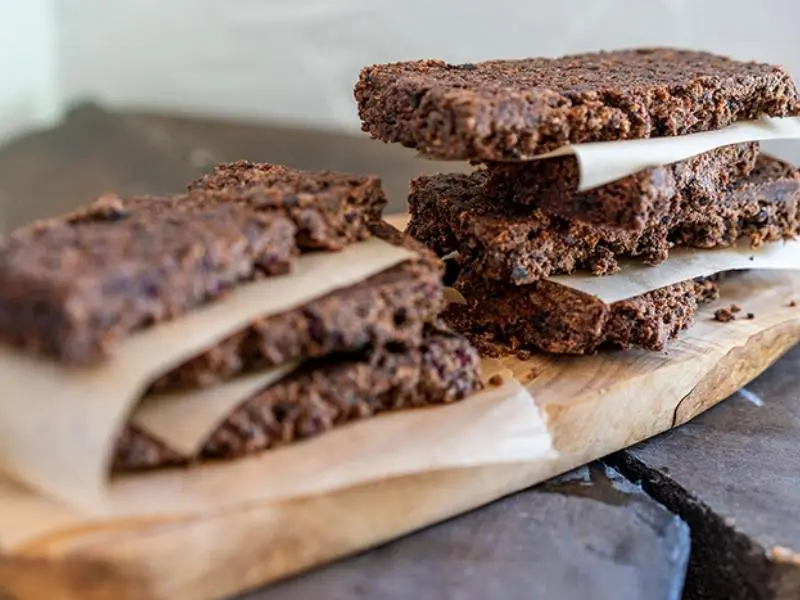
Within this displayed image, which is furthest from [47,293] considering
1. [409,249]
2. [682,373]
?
[682,373]

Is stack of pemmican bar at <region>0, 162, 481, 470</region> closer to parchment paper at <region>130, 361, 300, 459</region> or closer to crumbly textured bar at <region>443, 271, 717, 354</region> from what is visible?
parchment paper at <region>130, 361, 300, 459</region>

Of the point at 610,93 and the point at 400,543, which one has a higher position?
the point at 610,93

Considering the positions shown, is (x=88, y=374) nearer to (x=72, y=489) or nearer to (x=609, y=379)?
(x=72, y=489)

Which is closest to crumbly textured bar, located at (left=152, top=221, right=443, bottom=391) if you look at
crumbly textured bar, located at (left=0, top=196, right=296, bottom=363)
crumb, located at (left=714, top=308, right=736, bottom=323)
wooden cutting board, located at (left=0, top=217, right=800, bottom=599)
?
crumbly textured bar, located at (left=0, top=196, right=296, bottom=363)

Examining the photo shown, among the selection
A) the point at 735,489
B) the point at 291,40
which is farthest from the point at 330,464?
the point at 291,40

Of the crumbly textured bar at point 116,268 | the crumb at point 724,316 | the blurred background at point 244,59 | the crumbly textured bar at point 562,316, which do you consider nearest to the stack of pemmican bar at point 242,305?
the crumbly textured bar at point 116,268

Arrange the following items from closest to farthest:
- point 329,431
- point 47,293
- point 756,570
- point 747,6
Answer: point 47,293, point 329,431, point 756,570, point 747,6

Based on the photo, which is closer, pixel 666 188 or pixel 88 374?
pixel 88 374

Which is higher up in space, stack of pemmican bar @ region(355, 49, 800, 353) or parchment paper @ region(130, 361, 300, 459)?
stack of pemmican bar @ region(355, 49, 800, 353)
